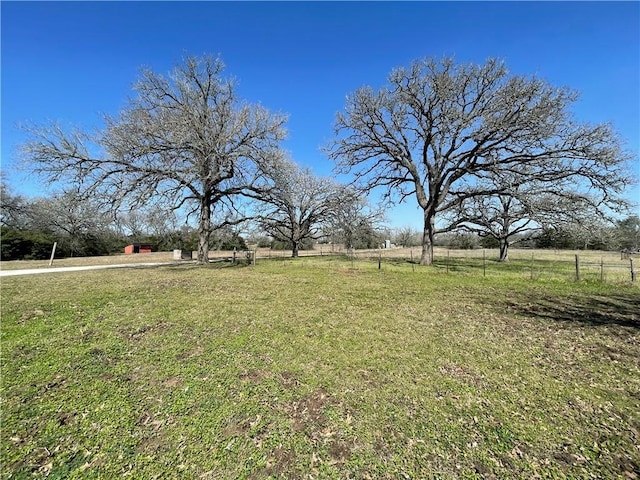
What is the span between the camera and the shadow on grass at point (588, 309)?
22.1 feet

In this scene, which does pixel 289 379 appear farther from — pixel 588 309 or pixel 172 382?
pixel 588 309

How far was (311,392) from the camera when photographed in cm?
352

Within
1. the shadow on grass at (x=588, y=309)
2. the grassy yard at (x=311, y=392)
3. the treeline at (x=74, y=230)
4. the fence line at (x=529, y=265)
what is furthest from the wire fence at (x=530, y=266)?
the grassy yard at (x=311, y=392)

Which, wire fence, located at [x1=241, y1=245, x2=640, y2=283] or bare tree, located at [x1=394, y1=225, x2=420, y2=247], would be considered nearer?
wire fence, located at [x1=241, y1=245, x2=640, y2=283]

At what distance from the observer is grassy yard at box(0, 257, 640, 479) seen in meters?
2.46

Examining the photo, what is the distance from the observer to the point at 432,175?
17938 millimetres

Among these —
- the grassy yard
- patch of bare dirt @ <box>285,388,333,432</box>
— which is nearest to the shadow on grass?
the grassy yard

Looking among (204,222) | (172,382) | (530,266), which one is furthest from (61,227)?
(530,266)

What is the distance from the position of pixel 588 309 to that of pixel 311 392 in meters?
8.54

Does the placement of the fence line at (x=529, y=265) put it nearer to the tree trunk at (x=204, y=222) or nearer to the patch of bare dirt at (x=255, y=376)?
the tree trunk at (x=204, y=222)

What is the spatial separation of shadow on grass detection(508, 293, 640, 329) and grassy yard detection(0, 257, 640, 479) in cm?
10

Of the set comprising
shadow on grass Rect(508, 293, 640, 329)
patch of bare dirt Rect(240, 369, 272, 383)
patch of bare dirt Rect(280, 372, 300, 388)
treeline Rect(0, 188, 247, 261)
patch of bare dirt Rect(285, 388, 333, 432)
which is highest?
treeline Rect(0, 188, 247, 261)

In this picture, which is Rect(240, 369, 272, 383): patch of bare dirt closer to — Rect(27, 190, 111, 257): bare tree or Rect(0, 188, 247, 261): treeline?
Rect(0, 188, 247, 261): treeline

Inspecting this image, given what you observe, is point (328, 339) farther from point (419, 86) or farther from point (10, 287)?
point (419, 86)
